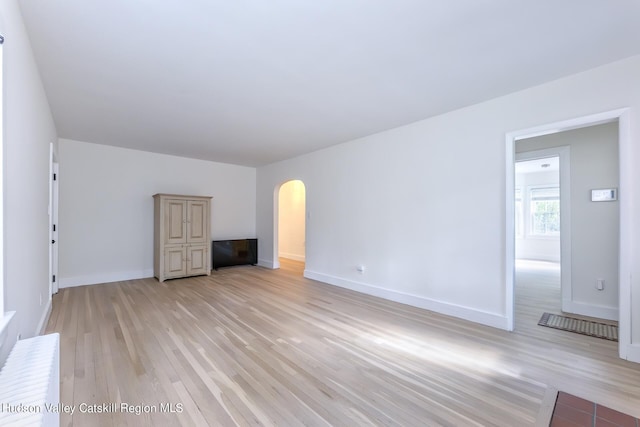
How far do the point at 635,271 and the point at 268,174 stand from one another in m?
6.18

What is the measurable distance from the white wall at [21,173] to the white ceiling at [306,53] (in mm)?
291

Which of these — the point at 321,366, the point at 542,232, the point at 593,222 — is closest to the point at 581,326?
the point at 593,222

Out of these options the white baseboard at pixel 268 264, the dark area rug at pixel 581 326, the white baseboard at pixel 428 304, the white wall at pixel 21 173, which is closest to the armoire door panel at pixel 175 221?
the white baseboard at pixel 268 264

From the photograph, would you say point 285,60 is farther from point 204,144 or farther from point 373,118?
point 204,144

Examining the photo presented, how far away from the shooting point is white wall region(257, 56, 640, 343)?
8.74ft

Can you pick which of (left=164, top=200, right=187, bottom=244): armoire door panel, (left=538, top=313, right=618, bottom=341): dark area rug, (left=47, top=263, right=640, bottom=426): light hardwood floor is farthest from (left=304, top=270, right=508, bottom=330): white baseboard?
(left=164, top=200, right=187, bottom=244): armoire door panel

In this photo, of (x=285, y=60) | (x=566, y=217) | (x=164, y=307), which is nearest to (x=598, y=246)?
(x=566, y=217)

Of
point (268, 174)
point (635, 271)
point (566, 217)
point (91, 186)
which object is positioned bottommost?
point (635, 271)

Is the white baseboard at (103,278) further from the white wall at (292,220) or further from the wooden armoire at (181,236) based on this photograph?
the white wall at (292,220)

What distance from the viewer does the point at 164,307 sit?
373cm

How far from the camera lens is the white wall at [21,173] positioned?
1.56 meters

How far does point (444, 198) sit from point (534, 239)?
7.06 meters

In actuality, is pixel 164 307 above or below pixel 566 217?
below

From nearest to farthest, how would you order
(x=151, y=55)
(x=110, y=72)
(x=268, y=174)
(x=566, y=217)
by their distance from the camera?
(x=151, y=55) → (x=110, y=72) → (x=566, y=217) → (x=268, y=174)
